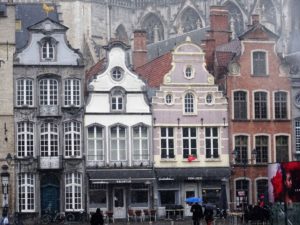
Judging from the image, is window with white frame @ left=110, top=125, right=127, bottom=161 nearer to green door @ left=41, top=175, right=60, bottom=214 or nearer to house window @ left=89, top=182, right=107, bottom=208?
house window @ left=89, top=182, right=107, bottom=208

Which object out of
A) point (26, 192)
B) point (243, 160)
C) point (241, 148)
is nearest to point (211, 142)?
point (241, 148)

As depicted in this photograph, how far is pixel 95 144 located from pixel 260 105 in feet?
32.4

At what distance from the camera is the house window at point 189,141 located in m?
56.6

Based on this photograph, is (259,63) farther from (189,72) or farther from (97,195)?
(97,195)

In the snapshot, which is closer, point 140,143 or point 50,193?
point 50,193

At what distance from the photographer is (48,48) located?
5556 centimetres

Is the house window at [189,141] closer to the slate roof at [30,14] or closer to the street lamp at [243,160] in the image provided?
the street lamp at [243,160]

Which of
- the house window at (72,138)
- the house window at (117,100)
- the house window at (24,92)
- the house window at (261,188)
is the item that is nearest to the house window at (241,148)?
the house window at (261,188)

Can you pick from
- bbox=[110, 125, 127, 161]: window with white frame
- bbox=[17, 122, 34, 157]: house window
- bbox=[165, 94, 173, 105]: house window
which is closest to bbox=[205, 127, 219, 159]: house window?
bbox=[165, 94, 173, 105]: house window

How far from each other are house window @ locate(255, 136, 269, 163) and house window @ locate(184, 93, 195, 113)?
13.5 feet

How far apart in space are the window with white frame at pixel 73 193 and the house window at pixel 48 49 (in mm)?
6391

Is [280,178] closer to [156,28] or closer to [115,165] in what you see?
[115,165]

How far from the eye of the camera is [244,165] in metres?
55.8

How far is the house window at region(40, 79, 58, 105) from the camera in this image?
54906 millimetres
